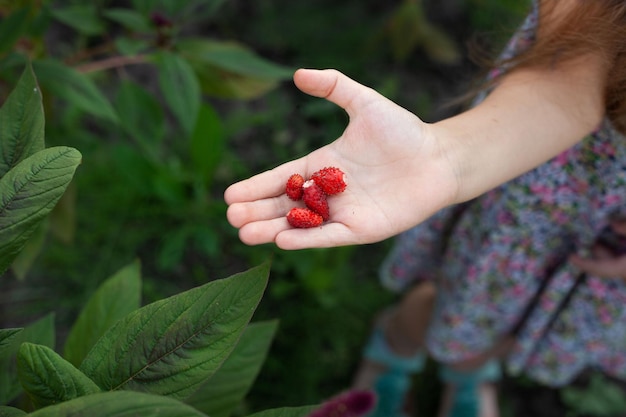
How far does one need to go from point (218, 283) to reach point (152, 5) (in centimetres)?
Result: 87

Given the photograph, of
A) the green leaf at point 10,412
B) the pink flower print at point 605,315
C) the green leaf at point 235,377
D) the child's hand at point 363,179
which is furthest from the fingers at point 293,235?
the pink flower print at point 605,315

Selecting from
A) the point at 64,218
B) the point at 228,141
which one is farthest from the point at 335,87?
the point at 228,141

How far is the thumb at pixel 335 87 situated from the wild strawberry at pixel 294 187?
5.6 inches

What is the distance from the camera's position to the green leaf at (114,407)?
553 mm

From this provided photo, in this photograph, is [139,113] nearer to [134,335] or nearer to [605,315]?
[134,335]

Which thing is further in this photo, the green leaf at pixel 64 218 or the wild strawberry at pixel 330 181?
the green leaf at pixel 64 218

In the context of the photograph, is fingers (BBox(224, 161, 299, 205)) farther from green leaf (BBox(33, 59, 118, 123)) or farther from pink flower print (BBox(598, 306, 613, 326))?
pink flower print (BBox(598, 306, 613, 326))

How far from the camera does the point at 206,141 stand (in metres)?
1.70

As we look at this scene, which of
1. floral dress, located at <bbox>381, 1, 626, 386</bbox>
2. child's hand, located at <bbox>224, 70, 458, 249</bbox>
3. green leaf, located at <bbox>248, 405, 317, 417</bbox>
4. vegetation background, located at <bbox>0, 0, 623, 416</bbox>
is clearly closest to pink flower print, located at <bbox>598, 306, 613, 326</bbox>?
floral dress, located at <bbox>381, 1, 626, 386</bbox>

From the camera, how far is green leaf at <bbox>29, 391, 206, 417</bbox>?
0.55 metres

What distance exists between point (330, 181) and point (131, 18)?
2.05ft

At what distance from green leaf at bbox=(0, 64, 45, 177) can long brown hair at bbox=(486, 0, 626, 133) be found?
2.64 ft

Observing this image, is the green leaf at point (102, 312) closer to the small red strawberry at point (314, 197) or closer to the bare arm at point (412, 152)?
the bare arm at point (412, 152)

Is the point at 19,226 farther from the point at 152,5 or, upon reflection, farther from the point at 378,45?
the point at 378,45
